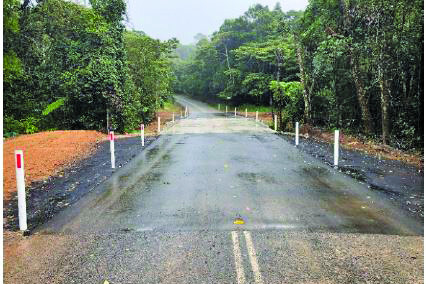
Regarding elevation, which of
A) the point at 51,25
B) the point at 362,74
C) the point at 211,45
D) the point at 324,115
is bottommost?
the point at 324,115

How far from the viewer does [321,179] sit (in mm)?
9844

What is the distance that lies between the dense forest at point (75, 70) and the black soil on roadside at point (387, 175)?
47.2 ft

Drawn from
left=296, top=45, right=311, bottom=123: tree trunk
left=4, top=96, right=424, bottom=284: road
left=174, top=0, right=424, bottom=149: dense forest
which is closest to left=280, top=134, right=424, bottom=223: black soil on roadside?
left=4, top=96, right=424, bottom=284: road

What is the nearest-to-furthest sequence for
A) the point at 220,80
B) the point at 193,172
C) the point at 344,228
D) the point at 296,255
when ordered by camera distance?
the point at 296,255 → the point at 344,228 → the point at 193,172 → the point at 220,80

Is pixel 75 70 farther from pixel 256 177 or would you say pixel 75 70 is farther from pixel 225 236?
pixel 225 236

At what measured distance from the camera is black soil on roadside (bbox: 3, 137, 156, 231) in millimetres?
6914

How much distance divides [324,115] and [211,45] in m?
44.6

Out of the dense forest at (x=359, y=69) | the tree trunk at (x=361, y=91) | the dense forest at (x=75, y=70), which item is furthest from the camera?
the dense forest at (x=75, y=70)

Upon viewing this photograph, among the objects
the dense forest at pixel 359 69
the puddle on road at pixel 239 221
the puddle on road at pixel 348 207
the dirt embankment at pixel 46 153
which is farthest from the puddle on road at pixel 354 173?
the dirt embankment at pixel 46 153

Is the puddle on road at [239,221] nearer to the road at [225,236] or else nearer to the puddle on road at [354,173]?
the road at [225,236]

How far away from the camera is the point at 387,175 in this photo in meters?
10.2

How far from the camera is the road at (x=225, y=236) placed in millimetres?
4629

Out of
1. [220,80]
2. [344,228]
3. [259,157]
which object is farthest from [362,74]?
[220,80]

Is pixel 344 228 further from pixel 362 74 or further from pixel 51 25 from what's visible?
pixel 51 25
